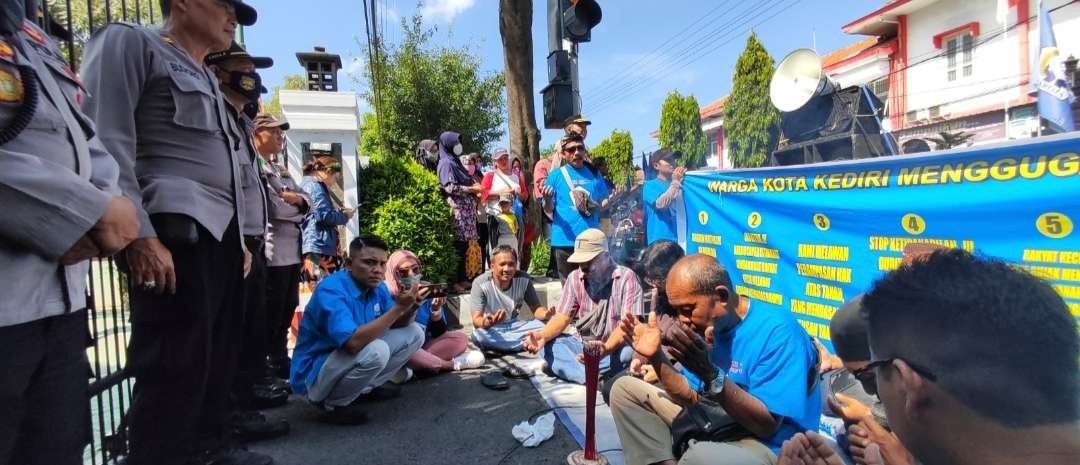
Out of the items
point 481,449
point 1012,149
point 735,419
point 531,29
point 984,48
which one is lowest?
point 481,449

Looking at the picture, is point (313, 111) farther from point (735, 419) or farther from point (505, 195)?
point (735, 419)

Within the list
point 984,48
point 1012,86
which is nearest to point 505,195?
point 1012,86

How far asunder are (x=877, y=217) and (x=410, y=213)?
407cm

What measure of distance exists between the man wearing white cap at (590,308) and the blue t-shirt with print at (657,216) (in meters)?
1.13

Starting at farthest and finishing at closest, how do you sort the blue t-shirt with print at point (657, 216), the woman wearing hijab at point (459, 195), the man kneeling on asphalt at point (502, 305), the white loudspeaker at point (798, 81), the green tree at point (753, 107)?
the green tree at point (753, 107) → the white loudspeaker at point (798, 81) → the woman wearing hijab at point (459, 195) → the blue t-shirt with print at point (657, 216) → the man kneeling on asphalt at point (502, 305)

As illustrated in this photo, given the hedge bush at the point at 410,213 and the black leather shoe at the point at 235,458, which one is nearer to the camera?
the black leather shoe at the point at 235,458

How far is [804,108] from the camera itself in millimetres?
8258

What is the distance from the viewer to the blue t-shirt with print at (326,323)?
308cm

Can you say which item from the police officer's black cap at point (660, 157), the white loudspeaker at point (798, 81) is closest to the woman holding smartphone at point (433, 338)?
the police officer's black cap at point (660, 157)

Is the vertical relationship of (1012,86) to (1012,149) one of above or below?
above

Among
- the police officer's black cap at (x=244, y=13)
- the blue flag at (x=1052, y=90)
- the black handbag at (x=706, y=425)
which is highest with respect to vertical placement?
the blue flag at (x=1052, y=90)

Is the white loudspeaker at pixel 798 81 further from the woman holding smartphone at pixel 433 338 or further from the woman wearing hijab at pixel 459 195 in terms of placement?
the woman holding smartphone at pixel 433 338

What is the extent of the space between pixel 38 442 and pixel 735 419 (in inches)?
75.7

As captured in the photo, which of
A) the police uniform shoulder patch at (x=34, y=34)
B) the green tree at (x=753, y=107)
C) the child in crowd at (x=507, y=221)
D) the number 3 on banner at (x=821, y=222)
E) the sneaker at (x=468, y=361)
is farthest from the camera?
the green tree at (x=753, y=107)
